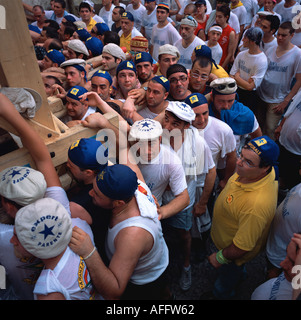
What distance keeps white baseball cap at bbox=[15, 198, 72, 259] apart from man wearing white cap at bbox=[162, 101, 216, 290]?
1.70 metres

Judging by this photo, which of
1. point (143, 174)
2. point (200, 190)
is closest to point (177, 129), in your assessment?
point (143, 174)

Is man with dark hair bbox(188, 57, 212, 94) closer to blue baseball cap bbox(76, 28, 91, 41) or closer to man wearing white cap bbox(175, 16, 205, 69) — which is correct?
man wearing white cap bbox(175, 16, 205, 69)

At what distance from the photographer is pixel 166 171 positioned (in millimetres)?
2742

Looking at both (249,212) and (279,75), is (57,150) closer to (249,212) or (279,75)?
(249,212)

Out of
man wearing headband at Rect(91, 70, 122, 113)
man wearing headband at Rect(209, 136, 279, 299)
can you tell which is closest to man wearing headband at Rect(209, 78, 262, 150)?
man wearing headband at Rect(209, 136, 279, 299)

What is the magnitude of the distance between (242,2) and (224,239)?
353 inches

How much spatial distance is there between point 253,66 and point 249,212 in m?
3.77

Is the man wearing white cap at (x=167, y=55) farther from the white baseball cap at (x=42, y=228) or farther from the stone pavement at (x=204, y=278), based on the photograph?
the white baseball cap at (x=42, y=228)

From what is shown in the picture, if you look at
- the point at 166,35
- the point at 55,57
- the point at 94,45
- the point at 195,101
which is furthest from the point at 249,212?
the point at 166,35

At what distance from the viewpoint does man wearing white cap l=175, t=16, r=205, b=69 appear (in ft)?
18.5

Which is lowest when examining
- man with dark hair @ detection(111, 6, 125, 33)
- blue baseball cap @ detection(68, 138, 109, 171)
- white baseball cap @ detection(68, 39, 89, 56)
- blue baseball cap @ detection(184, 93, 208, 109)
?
man with dark hair @ detection(111, 6, 125, 33)

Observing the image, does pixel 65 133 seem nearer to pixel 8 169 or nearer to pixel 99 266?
pixel 8 169

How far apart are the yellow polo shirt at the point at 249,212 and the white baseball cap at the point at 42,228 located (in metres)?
1.75

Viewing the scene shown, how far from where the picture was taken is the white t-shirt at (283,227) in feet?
8.16
